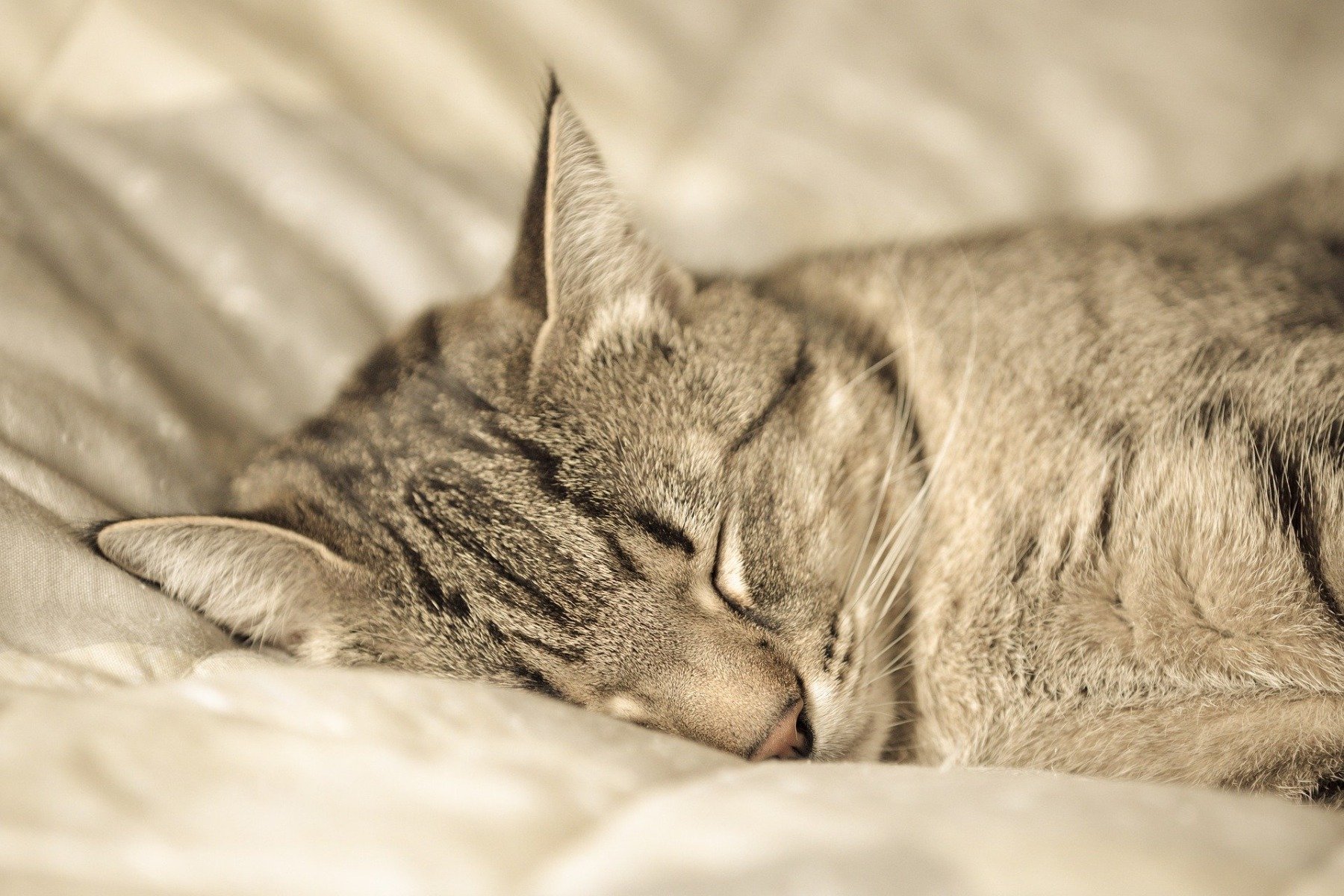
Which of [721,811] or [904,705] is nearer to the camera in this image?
[721,811]

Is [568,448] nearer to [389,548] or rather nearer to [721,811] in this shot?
[389,548]

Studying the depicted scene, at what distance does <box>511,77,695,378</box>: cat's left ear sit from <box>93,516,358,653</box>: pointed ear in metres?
0.38

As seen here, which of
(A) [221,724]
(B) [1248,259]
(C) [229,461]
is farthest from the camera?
(C) [229,461]

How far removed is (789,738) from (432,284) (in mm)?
1192

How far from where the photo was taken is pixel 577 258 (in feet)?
4.31

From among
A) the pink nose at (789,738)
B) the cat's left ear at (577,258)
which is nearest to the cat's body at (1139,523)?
the pink nose at (789,738)

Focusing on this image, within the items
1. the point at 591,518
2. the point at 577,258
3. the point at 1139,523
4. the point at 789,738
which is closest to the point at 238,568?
the point at 591,518

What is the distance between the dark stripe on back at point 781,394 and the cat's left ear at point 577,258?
0.18 meters

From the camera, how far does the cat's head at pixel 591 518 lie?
1104 mm

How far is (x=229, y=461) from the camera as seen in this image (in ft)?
5.00

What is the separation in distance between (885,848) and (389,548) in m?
0.74

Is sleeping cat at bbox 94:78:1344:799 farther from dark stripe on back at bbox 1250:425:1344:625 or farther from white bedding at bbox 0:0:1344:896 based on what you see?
white bedding at bbox 0:0:1344:896

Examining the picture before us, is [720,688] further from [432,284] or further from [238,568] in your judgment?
[432,284]

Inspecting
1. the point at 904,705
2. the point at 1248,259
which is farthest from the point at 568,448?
the point at 1248,259
